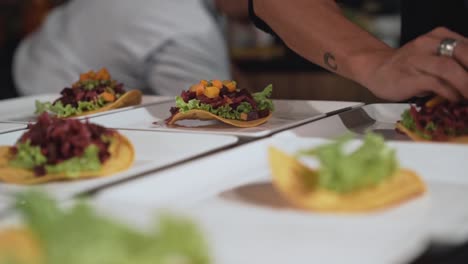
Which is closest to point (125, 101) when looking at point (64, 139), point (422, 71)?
point (64, 139)

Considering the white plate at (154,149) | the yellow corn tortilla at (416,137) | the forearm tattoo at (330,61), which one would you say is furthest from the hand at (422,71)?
the white plate at (154,149)

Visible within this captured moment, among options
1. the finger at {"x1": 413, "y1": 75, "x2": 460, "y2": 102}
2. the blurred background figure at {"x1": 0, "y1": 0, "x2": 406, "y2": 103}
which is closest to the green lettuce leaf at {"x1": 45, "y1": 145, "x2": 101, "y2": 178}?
the finger at {"x1": 413, "y1": 75, "x2": 460, "y2": 102}

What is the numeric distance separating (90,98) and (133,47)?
142cm

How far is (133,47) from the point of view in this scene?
3.96m

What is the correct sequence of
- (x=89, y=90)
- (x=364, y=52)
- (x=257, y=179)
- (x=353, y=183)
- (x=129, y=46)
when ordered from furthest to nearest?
1. (x=129, y=46)
2. (x=89, y=90)
3. (x=364, y=52)
4. (x=257, y=179)
5. (x=353, y=183)

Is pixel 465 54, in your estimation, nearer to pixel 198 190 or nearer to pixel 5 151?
Result: pixel 198 190

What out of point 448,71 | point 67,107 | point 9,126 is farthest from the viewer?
point 67,107

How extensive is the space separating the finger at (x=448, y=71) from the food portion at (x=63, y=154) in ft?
2.50

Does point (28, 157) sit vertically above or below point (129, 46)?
above

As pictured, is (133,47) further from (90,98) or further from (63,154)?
(63,154)

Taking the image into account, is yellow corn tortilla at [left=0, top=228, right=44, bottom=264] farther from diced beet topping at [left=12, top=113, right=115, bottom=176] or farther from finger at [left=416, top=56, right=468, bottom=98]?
finger at [left=416, top=56, right=468, bottom=98]

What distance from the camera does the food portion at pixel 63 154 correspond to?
1.56m

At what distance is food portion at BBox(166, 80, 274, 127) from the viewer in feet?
6.99

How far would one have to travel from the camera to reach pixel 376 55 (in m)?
2.07
